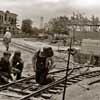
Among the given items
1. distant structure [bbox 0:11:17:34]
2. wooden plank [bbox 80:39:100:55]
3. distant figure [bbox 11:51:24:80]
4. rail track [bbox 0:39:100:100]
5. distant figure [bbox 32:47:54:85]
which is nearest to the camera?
rail track [bbox 0:39:100:100]

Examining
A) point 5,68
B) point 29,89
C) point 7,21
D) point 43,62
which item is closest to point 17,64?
point 5,68

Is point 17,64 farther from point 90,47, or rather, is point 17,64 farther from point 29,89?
point 90,47

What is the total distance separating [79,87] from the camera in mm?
11508

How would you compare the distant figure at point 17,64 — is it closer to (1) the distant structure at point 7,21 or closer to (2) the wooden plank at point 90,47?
(2) the wooden plank at point 90,47

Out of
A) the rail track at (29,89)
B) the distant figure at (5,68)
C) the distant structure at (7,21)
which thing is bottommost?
the rail track at (29,89)

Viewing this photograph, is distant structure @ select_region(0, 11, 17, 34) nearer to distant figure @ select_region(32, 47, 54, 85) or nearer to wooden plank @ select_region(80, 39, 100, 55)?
wooden plank @ select_region(80, 39, 100, 55)

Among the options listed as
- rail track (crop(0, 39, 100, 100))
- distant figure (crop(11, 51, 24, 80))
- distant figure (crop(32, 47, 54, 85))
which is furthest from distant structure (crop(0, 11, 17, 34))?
distant figure (crop(32, 47, 54, 85))

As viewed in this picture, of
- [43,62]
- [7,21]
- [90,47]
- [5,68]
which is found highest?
[7,21]

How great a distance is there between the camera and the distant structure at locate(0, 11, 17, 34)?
73869 mm

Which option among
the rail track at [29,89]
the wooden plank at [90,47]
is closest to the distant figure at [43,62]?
the rail track at [29,89]

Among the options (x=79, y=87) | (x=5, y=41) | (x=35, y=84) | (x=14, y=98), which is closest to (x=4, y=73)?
(x=35, y=84)

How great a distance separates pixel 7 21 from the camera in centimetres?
7881

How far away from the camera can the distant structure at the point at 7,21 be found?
7387cm

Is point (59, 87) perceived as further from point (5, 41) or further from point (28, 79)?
point (5, 41)
